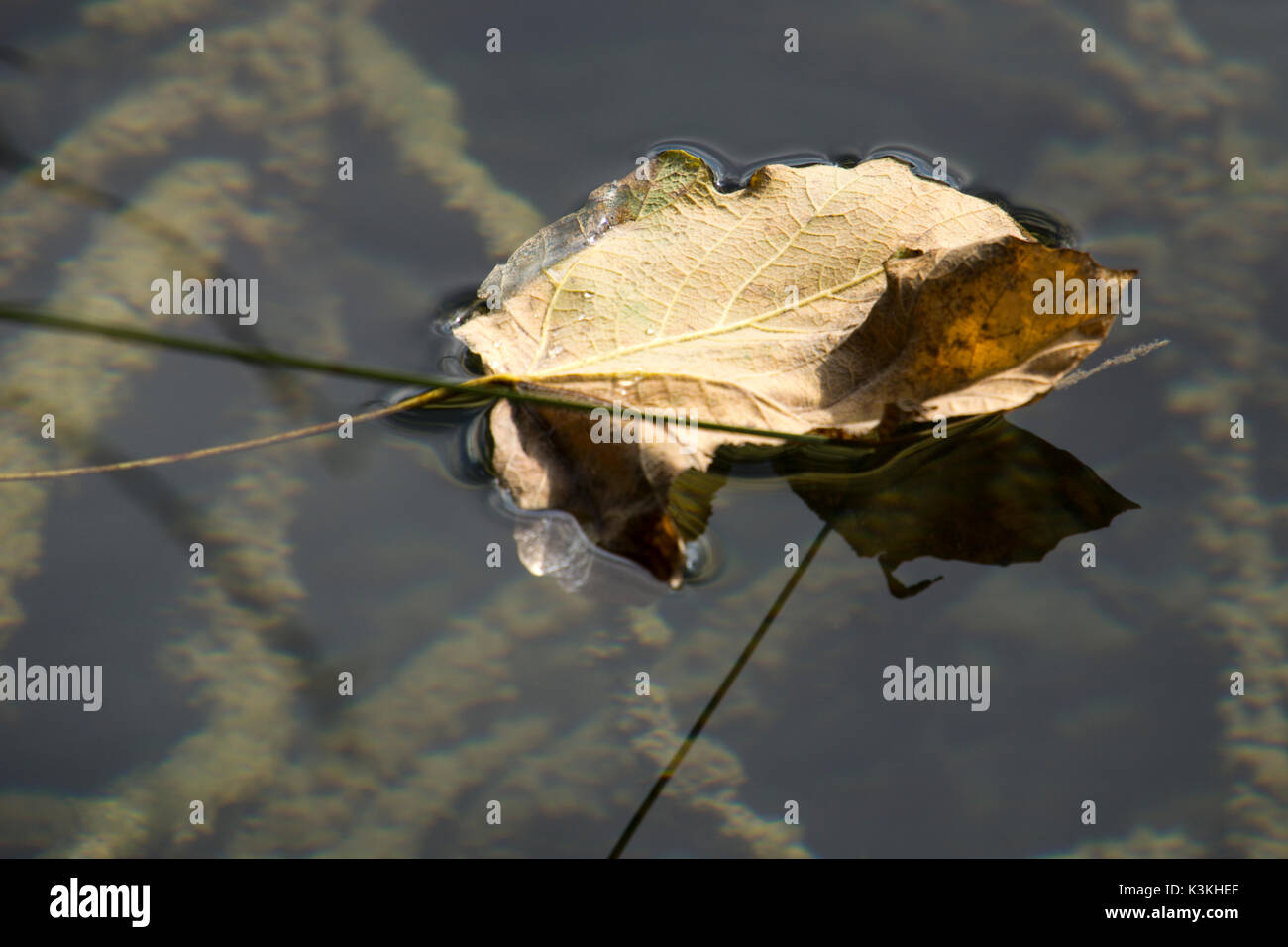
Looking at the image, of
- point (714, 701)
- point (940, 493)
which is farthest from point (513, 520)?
point (940, 493)

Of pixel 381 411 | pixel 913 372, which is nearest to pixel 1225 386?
pixel 913 372

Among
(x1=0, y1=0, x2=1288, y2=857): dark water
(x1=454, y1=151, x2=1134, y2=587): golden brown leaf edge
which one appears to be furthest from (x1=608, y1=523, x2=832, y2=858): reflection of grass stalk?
(x1=454, y1=151, x2=1134, y2=587): golden brown leaf edge

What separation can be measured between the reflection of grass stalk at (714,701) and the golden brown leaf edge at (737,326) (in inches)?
5.3

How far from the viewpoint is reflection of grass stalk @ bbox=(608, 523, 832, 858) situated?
134 cm

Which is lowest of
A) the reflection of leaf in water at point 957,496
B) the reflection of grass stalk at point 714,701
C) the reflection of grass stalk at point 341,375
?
the reflection of grass stalk at point 714,701

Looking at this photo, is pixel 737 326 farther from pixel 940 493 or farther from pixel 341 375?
pixel 341 375

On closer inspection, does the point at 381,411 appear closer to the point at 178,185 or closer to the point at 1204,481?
the point at 178,185

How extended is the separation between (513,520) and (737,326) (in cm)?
48

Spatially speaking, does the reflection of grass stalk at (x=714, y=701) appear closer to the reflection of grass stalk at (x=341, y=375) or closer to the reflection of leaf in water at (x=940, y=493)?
the reflection of leaf in water at (x=940, y=493)

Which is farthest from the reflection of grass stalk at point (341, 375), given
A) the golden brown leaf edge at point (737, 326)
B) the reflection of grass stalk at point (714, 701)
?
the reflection of grass stalk at point (714, 701)

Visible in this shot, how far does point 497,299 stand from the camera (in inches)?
73.1

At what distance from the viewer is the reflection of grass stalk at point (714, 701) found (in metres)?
1.34

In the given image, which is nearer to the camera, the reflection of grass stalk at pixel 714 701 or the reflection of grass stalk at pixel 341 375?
the reflection of grass stalk at pixel 714 701
